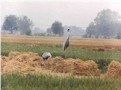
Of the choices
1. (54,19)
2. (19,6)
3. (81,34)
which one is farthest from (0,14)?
(81,34)

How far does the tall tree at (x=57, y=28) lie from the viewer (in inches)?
242

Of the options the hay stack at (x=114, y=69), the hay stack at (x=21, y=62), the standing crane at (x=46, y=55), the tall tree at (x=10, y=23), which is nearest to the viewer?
the tall tree at (x=10, y=23)

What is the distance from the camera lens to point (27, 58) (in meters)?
6.32

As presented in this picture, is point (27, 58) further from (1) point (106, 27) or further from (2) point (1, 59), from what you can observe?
(1) point (106, 27)

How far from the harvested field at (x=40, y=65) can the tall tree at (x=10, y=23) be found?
42cm

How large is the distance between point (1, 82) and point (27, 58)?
77cm

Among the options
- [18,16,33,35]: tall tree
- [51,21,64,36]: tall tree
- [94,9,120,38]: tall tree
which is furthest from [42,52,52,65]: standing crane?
[94,9,120,38]: tall tree

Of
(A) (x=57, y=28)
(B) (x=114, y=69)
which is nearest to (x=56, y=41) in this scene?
(A) (x=57, y=28)

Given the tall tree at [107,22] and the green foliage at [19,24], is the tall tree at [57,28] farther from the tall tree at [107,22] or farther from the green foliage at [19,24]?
the tall tree at [107,22]

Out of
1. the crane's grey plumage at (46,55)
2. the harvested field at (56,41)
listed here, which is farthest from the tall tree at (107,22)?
the crane's grey plumage at (46,55)

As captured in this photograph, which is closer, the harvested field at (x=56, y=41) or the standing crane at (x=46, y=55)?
the harvested field at (x=56, y=41)

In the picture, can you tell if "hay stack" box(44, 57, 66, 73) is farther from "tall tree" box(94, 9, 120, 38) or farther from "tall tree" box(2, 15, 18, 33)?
"tall tree" box(2, 15, 18, 33)

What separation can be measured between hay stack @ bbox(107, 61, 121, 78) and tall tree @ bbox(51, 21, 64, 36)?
2.57 feet

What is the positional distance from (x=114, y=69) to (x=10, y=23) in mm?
1475
